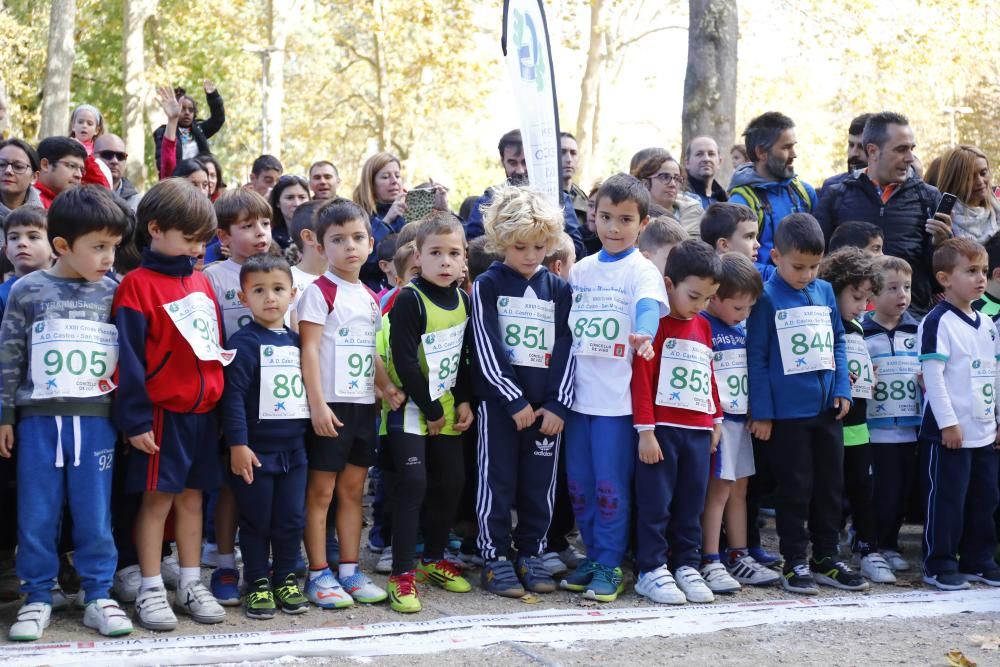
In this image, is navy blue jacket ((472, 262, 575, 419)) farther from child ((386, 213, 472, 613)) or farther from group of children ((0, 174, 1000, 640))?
child ((386, 213, 472, 613))

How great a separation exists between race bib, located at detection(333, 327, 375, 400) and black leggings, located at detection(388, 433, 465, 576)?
1.04ft

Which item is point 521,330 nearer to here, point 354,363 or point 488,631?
point 354,363

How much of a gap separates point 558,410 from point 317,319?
1.28 metres

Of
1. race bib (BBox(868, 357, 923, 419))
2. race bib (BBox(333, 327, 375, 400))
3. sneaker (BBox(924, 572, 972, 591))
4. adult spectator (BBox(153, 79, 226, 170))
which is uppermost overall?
adult spectator (BBox(153, 79, 226, 170))

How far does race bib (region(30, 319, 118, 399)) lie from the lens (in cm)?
474

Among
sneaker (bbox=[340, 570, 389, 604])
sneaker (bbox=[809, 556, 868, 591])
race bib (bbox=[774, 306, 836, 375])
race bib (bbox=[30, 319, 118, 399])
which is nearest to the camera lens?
race bib (bbox=[30, 319, 118, 399])

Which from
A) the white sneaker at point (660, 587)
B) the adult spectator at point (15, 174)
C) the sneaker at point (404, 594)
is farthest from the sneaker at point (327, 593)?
the adult spectator at point (15, 174)

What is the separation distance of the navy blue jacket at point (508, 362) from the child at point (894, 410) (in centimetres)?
192

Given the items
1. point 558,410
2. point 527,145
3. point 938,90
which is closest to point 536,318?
point 558,410

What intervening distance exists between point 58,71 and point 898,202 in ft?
61.7

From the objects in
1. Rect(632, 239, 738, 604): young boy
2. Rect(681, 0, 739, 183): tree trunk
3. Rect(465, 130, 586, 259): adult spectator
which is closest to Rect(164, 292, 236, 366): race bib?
Rect(632, 239, 738, 604): young boy

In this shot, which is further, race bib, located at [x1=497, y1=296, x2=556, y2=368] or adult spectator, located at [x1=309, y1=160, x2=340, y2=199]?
adult spectator, located at [x1=309, y1=160, x2=340, y2=199]

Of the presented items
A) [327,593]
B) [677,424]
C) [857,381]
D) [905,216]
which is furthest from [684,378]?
[905,216]

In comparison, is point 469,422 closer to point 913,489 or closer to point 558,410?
point 558,410
